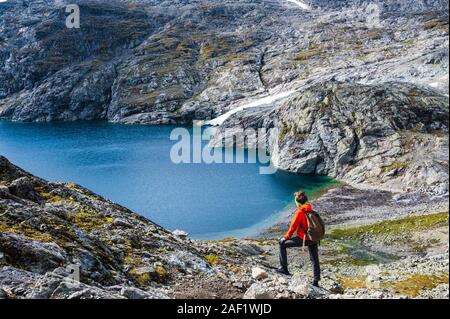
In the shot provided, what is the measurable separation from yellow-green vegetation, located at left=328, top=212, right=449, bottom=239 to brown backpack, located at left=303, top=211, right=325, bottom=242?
3922 centimetres

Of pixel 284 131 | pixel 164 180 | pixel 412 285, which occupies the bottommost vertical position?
pixel 164 180

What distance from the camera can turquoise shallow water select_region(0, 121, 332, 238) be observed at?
73.6m

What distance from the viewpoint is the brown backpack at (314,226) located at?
625 inches

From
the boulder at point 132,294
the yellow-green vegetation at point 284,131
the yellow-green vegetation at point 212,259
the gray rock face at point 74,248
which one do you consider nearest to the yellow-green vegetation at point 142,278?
the gray rock face at point 74,248

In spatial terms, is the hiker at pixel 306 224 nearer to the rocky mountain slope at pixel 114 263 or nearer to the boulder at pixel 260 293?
the rocky mountain slope at pixel 114 263

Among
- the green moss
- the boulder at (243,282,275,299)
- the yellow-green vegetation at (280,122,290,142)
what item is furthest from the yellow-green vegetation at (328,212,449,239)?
the yellow-green vegetation at (280,122,290,142)

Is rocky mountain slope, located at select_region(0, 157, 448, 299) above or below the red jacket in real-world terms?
below

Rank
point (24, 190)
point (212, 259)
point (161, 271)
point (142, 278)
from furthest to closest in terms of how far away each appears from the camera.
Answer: point (212, 259), point (24, 190), point (161, 271), point (142, 278)

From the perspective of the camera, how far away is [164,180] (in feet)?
322

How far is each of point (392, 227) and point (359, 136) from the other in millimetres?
45728

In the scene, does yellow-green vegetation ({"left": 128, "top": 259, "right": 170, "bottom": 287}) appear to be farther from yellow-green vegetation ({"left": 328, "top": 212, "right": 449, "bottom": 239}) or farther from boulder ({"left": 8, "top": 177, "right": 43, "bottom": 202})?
yellow-green vegetation ({"left": 328, "top": 212, "right": 449, "bottom": 239})

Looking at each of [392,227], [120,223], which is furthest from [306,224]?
[392,227]

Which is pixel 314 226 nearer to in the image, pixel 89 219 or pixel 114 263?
pixel 114 263
